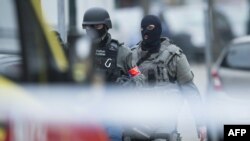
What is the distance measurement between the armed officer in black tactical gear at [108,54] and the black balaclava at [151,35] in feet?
0.89

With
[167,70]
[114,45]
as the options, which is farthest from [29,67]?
[167,70]

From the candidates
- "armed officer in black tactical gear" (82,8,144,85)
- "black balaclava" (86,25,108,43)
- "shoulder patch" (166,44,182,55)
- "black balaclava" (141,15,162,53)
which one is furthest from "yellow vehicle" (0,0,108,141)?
"black balaclava" (141,15,162,53)

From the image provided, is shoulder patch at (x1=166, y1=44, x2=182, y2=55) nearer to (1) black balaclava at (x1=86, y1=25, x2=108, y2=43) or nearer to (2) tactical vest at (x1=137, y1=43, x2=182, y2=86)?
(2) tactical vest at (x1=137, y1=43, x2=182, y2=86)

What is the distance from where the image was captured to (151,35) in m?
6.69

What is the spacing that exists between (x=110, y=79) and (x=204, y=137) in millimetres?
835

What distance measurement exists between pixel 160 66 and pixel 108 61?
16.0 inches

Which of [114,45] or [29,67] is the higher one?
[29,67]

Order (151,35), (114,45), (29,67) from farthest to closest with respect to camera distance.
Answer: (151,35)
(114,45)
(29,67)

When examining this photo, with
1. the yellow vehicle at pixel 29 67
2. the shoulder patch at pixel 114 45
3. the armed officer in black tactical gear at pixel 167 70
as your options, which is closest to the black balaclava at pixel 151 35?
the armed officer in black tactical gear at pixel 167 70

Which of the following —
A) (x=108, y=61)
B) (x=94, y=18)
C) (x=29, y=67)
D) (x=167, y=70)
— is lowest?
(x=167, y=70)

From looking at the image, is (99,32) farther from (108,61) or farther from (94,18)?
(108,61)

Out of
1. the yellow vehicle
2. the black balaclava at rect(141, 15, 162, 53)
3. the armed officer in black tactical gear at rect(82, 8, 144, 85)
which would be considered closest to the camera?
the yellow vehicle

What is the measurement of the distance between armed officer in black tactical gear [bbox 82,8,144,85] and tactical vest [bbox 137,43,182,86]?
137 mm

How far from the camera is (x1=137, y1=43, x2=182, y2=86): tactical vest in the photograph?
6.41 m
